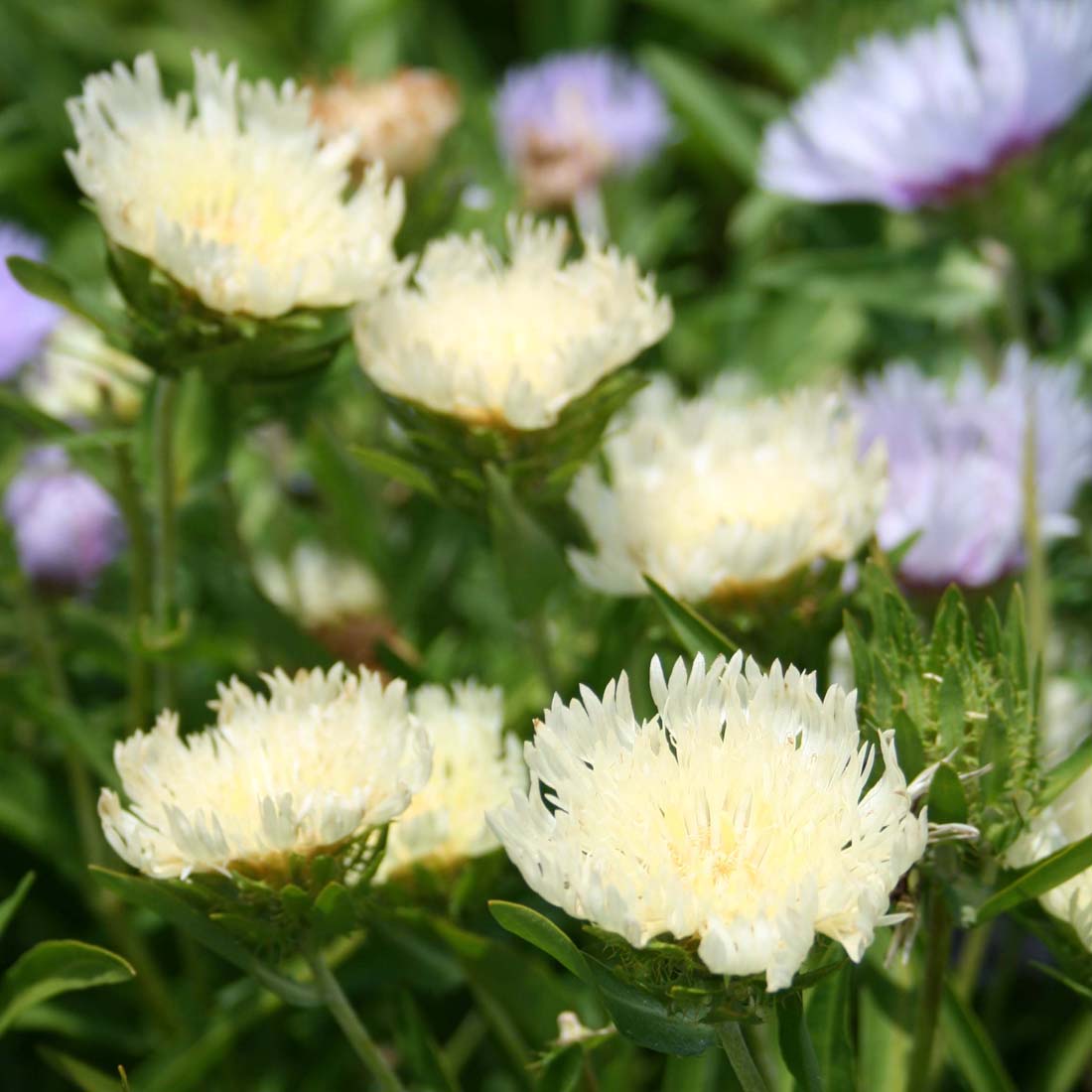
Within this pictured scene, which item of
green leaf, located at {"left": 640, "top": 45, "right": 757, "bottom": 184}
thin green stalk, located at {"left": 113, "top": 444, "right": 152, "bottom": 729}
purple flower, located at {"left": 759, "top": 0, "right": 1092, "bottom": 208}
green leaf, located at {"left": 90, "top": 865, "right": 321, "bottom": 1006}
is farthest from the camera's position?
green leaf, located at {"left": 640, "top": 45, "right": 757, "bottom": 184}

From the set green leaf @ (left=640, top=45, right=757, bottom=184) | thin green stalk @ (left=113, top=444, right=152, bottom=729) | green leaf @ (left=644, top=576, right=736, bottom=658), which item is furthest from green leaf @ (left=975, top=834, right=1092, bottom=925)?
green leaf @ (left=640, top=45, right=757, bottom=184)

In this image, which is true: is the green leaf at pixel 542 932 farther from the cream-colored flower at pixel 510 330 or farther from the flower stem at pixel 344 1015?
the cream-colored flower at pixel 510 330

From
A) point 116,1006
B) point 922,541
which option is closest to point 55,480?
point 116,1006

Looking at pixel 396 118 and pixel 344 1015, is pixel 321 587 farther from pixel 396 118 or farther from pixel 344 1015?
pixel 344 1015

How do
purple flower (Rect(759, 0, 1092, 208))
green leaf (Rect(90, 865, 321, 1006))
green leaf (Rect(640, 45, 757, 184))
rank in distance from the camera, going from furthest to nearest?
green leaf (Rect(640, 45, 757, 184)) → purple flower (Rect(759, 0, 1092, 208)) → green leaf (Rect(90, 865, 321, 1006))

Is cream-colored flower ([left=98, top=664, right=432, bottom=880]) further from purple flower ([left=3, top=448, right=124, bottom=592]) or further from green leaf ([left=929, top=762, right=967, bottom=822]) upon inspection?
purple flower ([left=3, top=448, right=124, bottom=592])

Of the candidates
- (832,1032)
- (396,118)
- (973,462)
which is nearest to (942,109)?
(973,462)
